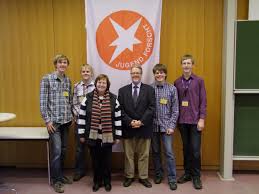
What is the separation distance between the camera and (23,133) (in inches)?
146

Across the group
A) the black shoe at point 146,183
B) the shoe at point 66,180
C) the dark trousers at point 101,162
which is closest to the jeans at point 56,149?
the shoe at point 66,180

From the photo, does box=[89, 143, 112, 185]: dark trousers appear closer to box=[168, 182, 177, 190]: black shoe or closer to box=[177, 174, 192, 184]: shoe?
box=[168, 182, 177, 190]: black shoe

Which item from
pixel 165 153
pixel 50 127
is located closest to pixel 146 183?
pixel 165 153

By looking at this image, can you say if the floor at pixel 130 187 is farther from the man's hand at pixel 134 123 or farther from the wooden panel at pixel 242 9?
the wooden panel at pixel 242 9

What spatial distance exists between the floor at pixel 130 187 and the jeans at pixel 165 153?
0.14m

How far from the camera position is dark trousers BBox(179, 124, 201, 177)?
349cm

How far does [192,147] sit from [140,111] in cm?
75

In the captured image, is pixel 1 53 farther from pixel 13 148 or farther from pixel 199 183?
pixel 199 183

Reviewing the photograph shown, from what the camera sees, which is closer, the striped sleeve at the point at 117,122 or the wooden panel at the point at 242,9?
the striped sleeve at the point at 117,122

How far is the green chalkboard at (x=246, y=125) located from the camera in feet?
12.0

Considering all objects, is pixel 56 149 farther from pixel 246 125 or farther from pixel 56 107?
pixel 246 125

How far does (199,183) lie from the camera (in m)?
3.50

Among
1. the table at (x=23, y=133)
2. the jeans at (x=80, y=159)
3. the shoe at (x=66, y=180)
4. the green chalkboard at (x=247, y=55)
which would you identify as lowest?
the shoe at (x=66, y=180)

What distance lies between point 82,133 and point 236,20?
7.23 ft
